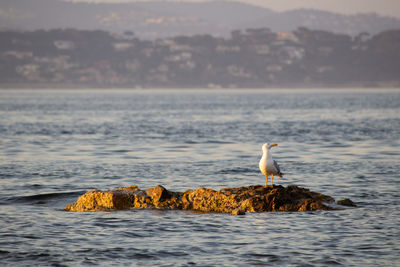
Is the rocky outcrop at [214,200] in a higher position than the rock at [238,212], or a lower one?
higher

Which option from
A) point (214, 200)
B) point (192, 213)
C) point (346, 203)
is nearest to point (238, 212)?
point (214, 200)

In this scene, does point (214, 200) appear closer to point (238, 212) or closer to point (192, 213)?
point (192, 213)

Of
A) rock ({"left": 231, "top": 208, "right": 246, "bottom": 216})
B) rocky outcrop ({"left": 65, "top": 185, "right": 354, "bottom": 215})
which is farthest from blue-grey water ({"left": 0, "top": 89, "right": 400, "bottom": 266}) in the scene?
rocky outcrop ({"left": 65, "top": 185, "right": 354, "bottom": 215})

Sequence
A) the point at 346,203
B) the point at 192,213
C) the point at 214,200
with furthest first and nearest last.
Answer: the point at 346,203
the point at 214,200
the point at 192,213

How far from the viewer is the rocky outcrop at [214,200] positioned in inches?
652

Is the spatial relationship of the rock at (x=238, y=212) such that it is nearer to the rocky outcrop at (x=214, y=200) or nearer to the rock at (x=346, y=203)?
the rocky outcrop at (x=214, y=200)

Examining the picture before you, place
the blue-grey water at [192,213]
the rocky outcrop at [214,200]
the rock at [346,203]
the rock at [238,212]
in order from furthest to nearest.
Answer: the rock at [346,203] → the rocky outcrop at [214,200] → the rock at [238,212] → the blue-grey water at [192,213]

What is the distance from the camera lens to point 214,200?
16.8 metres

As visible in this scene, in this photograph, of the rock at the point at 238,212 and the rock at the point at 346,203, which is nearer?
the rock at the point at 238,212

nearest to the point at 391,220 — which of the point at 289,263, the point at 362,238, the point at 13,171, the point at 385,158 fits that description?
the point at 362,238

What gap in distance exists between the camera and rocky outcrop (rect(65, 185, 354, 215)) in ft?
54.3

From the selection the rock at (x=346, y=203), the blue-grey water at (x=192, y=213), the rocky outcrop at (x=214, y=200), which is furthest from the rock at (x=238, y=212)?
the rock at (x=346, y=203)

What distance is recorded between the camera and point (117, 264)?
39.5ft

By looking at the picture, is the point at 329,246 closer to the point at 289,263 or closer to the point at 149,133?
the point at 289,263
